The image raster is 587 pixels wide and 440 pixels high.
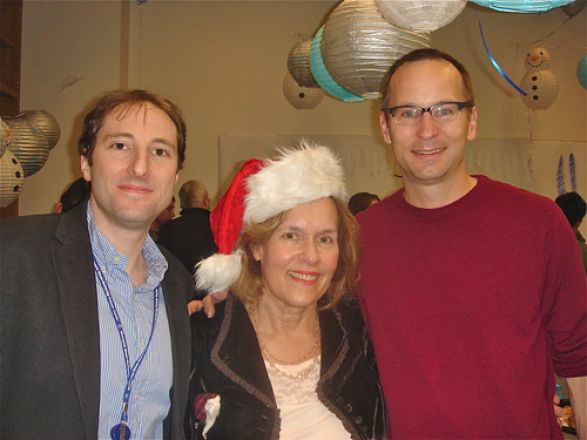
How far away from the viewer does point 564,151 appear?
7.80 metres

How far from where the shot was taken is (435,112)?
1853 mm

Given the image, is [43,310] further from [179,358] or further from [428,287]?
[428,287]

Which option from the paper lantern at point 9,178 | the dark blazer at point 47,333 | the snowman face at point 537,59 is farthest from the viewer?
the snowman face at point 537,59

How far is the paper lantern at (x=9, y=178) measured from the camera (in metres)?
3.38

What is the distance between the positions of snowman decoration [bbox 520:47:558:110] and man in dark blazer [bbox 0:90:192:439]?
17.5 feet

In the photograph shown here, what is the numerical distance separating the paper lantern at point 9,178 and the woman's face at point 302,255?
2.21m

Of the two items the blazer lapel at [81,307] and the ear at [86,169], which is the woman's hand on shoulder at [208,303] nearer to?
the blazer lapel at [81,307]

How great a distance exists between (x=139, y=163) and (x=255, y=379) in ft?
Result: 2.53

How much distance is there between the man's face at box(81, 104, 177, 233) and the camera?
1667 millimetres

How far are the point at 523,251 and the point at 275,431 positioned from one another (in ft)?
3.12

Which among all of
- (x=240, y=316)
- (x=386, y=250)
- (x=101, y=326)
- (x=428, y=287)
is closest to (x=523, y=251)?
(x=428, y=287)

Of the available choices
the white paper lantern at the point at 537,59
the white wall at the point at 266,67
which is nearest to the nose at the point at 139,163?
the white wall at the point at 266,67

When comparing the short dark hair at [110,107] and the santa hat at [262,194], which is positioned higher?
the short dark hair at [110,107]

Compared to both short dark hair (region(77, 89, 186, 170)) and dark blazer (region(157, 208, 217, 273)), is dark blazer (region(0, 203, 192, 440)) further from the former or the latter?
dark blazer (region(157, 208, 217, 273))
